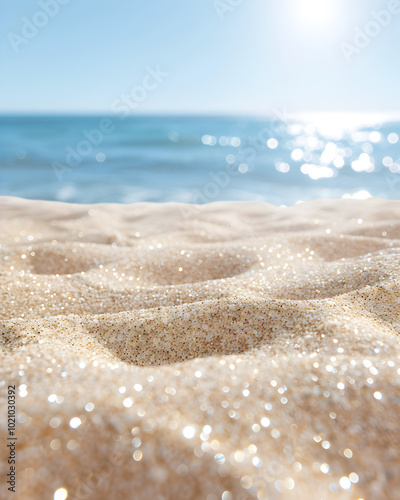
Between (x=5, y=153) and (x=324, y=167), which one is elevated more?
(x=324, y=167)

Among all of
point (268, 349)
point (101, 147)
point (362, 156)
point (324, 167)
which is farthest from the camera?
point (101, 147)

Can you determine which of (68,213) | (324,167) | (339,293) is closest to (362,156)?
(324,167)

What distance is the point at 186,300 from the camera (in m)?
1.28

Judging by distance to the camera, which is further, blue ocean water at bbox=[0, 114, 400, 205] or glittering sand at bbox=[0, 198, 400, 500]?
blue ocean water at bbox=[0, 114, 400, 205]

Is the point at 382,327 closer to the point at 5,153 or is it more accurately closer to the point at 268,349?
the point at 268,349

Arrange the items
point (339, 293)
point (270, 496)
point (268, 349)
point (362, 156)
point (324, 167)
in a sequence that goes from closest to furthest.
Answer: point (270, 496) → point (268, 349) → point (339, 293) → point (324, 167) → point (362, 156)

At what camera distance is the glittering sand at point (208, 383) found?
0.57 metres

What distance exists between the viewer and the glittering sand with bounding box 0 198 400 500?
1.88ft

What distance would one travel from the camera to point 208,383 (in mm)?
738

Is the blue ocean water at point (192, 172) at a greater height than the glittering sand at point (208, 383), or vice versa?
Answer: the glittering sand at point (208, 383)

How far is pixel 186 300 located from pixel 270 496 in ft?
2.53

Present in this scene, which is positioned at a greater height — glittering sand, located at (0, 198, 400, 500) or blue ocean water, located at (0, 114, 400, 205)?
glittering sand, located at (0, 198, 400, 500)

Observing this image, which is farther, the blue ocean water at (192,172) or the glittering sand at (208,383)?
the blue ocean water at (192,172)

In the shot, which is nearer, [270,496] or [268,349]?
[270,496]
